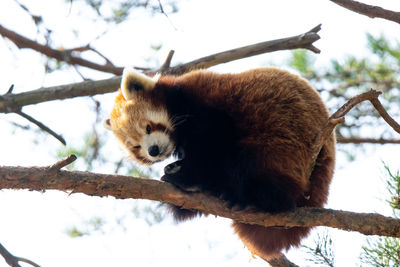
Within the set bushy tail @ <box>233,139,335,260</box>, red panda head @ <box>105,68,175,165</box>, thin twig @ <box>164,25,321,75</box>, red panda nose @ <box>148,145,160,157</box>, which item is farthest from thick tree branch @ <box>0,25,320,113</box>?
bushy tail @ <box>233,139,335,260</box>

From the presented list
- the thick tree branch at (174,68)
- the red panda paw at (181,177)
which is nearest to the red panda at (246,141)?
the red panda paw at (181,177)

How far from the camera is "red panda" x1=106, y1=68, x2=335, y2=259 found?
349cm

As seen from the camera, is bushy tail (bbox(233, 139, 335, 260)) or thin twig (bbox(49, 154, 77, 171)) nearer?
thin twig (bbox(49, 154, 77, 171))

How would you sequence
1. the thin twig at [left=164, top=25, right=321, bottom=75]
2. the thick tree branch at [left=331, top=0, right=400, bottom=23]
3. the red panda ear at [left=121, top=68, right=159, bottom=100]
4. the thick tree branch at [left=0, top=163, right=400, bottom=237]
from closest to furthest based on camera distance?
the thick tree branch at [left=0, top=163, right=400, bottom=237]
the thick tree branch at [left=331, top=0, right=400, bottom=23]
the red panda ear at [left=121, top=68, right=159, bottom=100]
the thin twig at [left=164, top=25, right=321, bottom=75]

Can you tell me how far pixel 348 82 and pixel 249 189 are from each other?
3.04 metres

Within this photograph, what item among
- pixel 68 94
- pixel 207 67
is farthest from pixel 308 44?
pixel 68 94

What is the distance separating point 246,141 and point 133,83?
1254 millimetres

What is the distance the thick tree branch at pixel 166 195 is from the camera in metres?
2.91

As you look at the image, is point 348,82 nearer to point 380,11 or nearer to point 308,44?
point 308,44

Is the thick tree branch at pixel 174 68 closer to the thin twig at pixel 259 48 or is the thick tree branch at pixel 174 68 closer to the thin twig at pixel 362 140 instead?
the thin twig at pixel 259 48

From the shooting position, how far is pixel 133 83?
440 cm

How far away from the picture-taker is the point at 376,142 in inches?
217

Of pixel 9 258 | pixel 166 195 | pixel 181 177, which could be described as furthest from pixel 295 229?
pixel 9 258

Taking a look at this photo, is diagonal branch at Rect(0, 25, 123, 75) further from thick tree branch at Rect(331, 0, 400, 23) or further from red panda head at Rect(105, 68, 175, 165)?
thick tree branch at Rect(331, 0, 400, 23)
